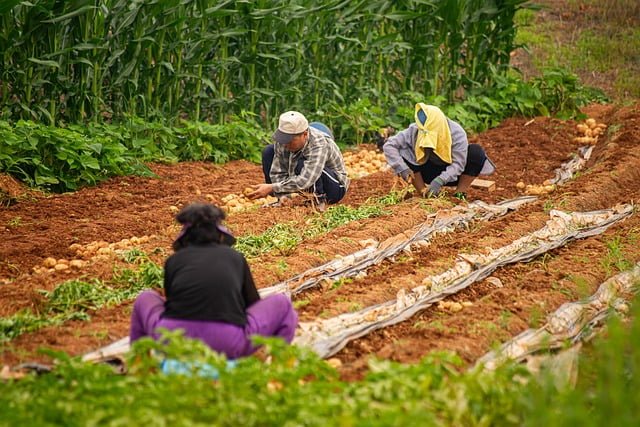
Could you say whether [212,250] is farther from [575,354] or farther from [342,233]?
[342,233]

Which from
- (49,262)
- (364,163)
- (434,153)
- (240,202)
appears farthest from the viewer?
(364,163)

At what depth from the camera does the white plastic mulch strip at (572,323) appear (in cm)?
567

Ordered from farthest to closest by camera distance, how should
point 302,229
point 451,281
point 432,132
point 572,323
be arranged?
1. point 432,132
2. point 302,229
3. point 451,281
4. point 572,323

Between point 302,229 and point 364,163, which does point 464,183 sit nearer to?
point 302,229

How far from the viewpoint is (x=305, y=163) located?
30.0ft

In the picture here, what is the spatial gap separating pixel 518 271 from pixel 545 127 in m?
7.08

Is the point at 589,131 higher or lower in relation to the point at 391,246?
lower

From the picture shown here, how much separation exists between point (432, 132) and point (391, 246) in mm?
1751

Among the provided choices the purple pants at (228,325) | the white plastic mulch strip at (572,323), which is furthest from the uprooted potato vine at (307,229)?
the purple pants at (228,325)

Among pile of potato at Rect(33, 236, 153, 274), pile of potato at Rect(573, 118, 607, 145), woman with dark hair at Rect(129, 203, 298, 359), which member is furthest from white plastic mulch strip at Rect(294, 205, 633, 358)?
pile of potato at Rect(573, 118, 607, 145)

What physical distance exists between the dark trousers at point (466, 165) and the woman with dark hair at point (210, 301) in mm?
4765

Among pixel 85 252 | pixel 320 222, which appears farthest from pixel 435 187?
pixel 85 252

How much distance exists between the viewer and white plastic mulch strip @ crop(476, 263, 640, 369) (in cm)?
567

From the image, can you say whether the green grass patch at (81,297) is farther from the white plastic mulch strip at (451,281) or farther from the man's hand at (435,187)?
the man's hand at (435,187)
